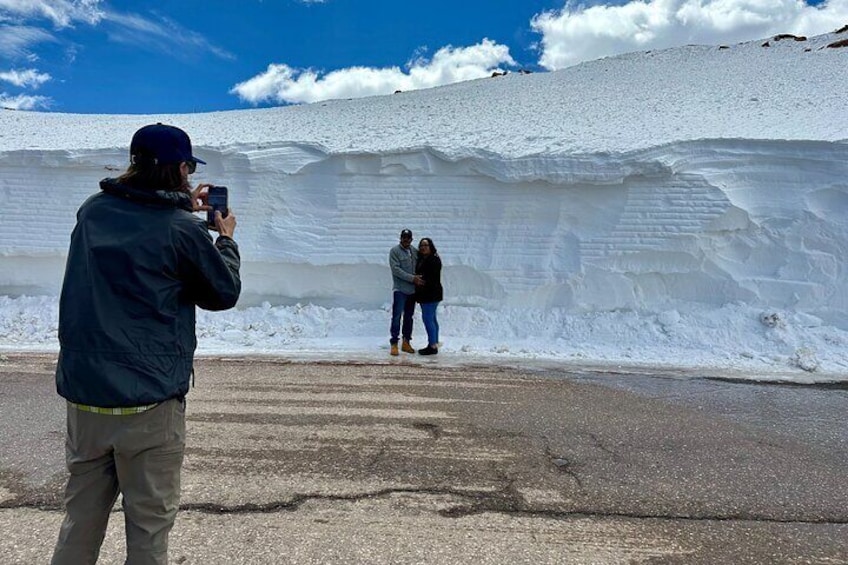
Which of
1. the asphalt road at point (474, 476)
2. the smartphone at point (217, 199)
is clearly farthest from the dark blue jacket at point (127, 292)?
the asphalt road at point (474, 476)

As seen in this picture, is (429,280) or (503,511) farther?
(429,280)

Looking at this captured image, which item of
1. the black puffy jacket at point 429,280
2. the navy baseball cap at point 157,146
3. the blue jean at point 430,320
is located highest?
the navy baseball cap at point 157,146

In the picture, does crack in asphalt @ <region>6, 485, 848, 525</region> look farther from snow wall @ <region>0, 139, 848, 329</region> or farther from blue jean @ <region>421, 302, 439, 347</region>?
snow wall @ <region>0, 139, 848, 329</region>

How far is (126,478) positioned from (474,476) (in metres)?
2.35

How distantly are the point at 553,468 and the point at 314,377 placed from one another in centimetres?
361

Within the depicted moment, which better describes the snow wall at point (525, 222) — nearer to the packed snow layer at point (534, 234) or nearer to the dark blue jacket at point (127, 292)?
the packed snow layer at point (534, 234)

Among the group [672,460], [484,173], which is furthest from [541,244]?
[672,460]

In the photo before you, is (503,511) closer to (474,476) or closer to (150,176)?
(474,476)

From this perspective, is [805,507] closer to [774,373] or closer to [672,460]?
[672,460]

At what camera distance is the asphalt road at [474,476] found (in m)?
2.96

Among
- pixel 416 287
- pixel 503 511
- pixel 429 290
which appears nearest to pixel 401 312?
pixel 416 287

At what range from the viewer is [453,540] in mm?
3010

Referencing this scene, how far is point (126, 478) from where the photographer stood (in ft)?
6.41

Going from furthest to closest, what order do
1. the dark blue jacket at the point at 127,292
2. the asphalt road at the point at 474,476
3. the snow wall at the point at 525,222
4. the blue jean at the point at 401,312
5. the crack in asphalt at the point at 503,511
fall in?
the snow wall at the point at 525,222 < the blue jean at the point at 401,312 < the crack in asphalt at the point at 503,511 < the asphalt road at the point at 474,476 < the dark blue jacket at the point at 127,292
